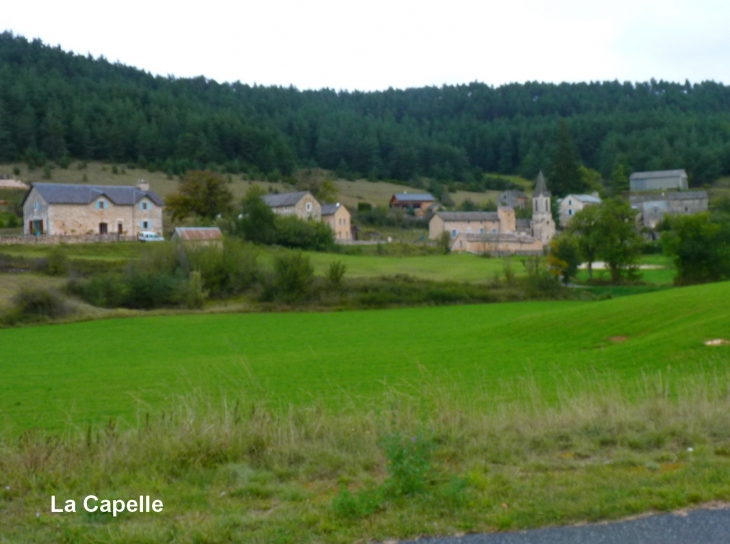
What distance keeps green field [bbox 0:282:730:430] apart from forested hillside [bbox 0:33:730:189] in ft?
275

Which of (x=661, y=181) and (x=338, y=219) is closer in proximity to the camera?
(x=338, y=219)

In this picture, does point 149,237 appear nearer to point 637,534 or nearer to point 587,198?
point 587,198

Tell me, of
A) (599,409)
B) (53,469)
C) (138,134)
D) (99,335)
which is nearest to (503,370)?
(599,409)

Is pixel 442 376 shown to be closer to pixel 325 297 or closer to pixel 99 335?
pixel 99 335

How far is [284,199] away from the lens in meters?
91.3

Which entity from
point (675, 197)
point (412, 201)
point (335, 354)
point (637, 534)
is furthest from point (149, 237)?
point (675, 197)

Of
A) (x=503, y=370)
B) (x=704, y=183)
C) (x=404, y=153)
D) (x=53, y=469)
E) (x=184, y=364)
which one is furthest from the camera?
(x=404, y=153)

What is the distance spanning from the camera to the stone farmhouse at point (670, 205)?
111m

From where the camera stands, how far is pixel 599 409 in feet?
31.1

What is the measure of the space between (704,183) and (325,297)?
347ft

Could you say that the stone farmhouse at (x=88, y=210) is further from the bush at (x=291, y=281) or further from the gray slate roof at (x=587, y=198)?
the gray slate roof at (x=587, y=198)

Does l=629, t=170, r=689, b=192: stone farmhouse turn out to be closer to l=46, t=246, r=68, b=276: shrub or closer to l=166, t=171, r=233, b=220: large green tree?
l=166, t=171, r=233, b=220: large green tree

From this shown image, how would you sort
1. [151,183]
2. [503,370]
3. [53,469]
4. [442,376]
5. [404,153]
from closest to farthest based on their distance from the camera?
[53,469], [442,376], [503,370], [151,183], [404,153]

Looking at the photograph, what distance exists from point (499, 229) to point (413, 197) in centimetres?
2214
